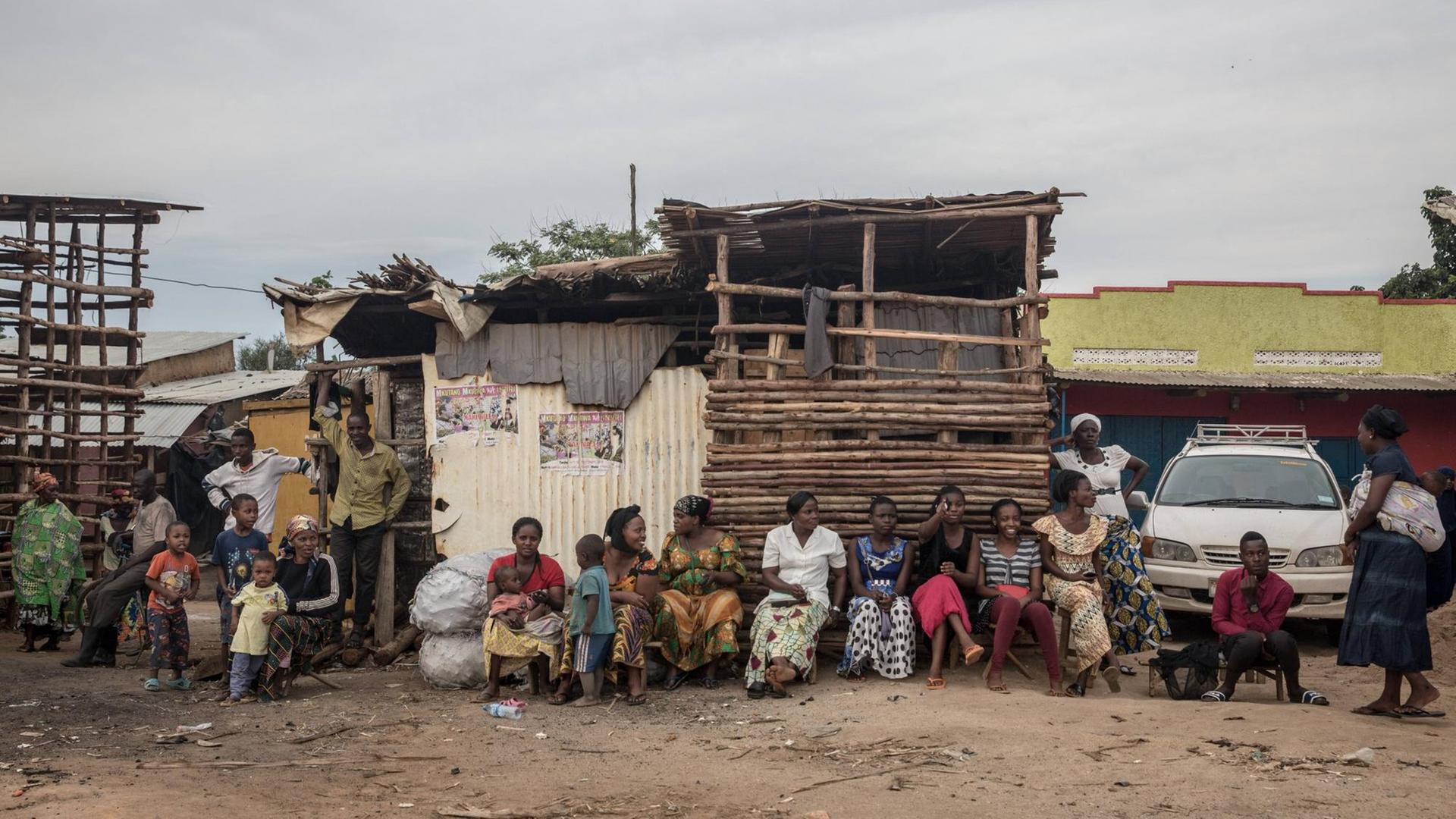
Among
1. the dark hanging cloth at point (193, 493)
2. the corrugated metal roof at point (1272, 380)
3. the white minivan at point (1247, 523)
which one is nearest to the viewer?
the white minivan at point (1247, 523)

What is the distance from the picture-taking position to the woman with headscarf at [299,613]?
7777 mm

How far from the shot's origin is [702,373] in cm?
981

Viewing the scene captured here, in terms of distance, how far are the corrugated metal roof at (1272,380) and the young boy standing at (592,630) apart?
1078 cm

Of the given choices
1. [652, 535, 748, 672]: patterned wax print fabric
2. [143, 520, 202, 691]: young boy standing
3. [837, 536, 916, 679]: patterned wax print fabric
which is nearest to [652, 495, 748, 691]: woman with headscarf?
[652, 535, 748, 672]: patterned wax print fabric

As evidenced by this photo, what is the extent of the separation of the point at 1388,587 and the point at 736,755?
3.44 meters

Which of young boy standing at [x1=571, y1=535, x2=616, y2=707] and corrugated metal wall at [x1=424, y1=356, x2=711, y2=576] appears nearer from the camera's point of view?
young boy standing at [x1=571, y1=535, x2=616, y2=707]

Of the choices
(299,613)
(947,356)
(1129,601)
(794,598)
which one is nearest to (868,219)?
(947,356)

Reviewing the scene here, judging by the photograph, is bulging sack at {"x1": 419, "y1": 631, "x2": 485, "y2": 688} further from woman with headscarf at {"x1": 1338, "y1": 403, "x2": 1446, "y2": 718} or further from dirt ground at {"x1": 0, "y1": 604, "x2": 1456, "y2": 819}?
woman with headscarf at {"x1": 1338, "y1": 403, "x2": 1446, "y2": 718}

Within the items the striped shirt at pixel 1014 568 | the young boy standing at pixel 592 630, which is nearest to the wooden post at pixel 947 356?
the striped shirt at pixel 1014 568

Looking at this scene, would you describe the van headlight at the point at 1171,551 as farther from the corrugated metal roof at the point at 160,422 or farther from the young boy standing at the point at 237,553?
the corrugated metal roof at the point at 160,422

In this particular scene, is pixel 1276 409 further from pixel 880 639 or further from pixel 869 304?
pixel 880 639

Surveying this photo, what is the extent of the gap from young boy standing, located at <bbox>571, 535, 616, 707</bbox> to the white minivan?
168 inches

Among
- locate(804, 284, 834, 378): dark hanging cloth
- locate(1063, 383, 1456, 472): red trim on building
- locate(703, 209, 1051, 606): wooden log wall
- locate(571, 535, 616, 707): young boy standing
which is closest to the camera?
locate(571, 535, 616, 707): young boy standing

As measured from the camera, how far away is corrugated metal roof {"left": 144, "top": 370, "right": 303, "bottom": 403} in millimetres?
19562
